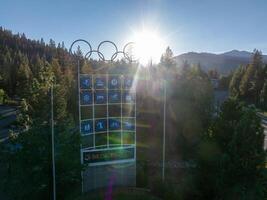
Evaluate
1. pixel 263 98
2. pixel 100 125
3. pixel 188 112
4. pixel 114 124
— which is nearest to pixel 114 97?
pixel 114 124

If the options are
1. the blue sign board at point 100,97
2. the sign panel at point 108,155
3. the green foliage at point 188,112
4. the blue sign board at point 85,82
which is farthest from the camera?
the green foliage at point 188,112

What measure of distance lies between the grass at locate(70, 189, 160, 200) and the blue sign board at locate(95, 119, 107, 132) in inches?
115

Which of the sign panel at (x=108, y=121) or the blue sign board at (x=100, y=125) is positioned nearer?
the sign panel at (x=108, y=121)

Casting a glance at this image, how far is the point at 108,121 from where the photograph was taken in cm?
1126

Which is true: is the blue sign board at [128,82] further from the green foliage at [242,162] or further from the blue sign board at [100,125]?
the green foliage at [242,162]

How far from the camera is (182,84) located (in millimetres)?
16453

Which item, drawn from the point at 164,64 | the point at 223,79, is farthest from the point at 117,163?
the point at 223,79

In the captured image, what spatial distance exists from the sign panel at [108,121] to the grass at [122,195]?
1.38m

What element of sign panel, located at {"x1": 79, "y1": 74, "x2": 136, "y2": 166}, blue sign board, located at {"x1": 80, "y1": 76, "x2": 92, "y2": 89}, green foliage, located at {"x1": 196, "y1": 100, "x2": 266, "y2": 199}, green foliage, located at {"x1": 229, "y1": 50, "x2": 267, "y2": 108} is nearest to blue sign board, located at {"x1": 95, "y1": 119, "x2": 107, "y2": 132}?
sign panel, located at {"x1": 79, "y1": 74, "x2": 136, "y2": 166}

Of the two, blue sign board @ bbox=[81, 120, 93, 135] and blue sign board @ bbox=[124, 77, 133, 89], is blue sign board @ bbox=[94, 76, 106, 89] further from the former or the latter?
blue sign board @ bbox=[81, 120, 93, 135]

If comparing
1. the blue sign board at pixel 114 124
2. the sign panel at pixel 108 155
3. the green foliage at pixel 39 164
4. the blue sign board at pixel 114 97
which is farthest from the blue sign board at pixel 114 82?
the sign panel at pixel 108 155

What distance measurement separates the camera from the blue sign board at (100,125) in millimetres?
11109

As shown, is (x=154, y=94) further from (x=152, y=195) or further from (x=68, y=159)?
(x=68, y=159)

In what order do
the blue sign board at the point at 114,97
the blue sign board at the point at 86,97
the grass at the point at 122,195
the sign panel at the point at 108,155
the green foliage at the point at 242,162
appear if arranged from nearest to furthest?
1. the green foliage at the point at 242,162
2. the grass at the point at 122,195
3. the blue sign board at the point at 86,97
4. the sign panel at the point at 108,155
5. the blue sign board at the point at 114,97
